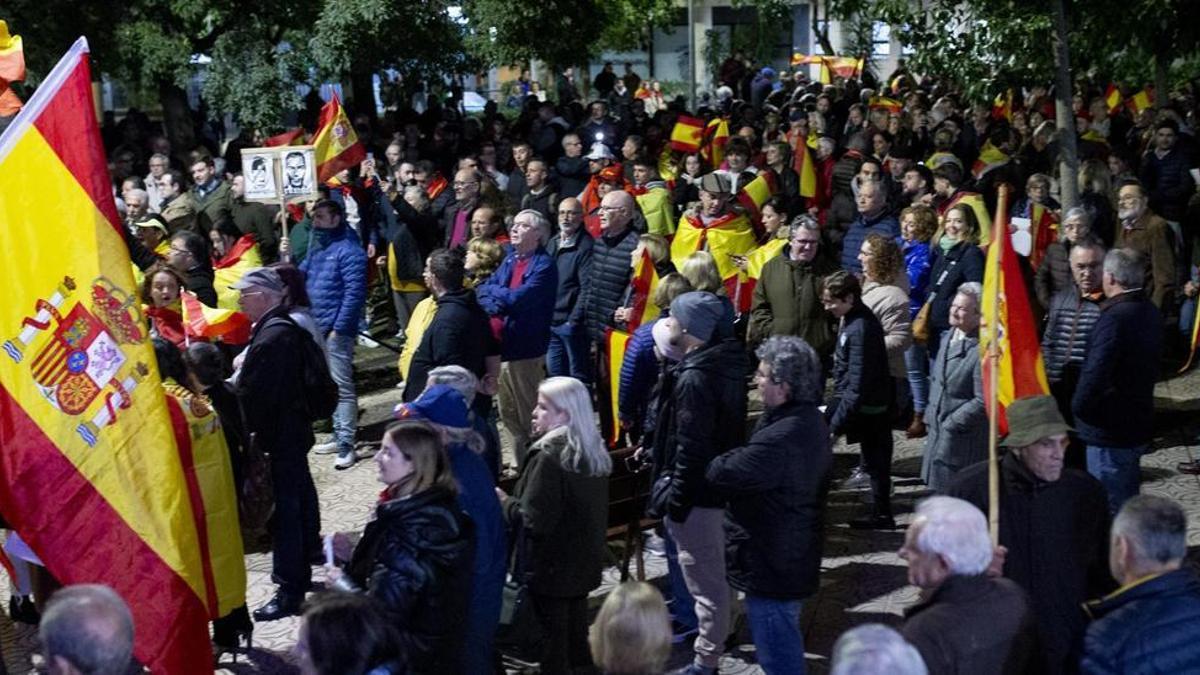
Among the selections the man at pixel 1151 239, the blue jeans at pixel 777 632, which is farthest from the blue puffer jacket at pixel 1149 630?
the man at pixel 1151 239

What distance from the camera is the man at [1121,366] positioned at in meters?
7.60

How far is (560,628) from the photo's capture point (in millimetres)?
6648

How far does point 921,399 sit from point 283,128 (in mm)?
10167

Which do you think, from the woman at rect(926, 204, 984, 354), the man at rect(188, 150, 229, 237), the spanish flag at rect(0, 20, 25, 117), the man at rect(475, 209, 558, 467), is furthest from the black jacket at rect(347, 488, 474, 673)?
the man at rect(188, 150, 229, 237)

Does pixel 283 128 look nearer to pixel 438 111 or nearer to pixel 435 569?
pixel 438 111

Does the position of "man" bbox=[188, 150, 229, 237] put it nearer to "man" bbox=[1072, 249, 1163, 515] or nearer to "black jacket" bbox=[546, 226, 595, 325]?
"black jacket" bbox=[546, 226, 595, 325]

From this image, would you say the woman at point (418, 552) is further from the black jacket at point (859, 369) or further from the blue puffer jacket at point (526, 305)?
the blue puffer jacket at point (526, 305)

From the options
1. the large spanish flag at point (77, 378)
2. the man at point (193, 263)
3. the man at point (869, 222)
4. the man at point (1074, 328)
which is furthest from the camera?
the man at point (869, 222)

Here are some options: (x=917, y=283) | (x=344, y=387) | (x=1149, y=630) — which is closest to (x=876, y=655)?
(x=1149, y=630)

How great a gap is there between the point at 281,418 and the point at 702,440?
2412 millimetres

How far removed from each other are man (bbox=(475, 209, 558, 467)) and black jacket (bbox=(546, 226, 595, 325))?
71 cm

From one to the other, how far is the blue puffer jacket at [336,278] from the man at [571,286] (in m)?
1.40

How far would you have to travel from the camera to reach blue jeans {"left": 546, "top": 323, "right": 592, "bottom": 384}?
10992 millimetres

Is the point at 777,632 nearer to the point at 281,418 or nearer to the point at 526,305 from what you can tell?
the point at 281,418
